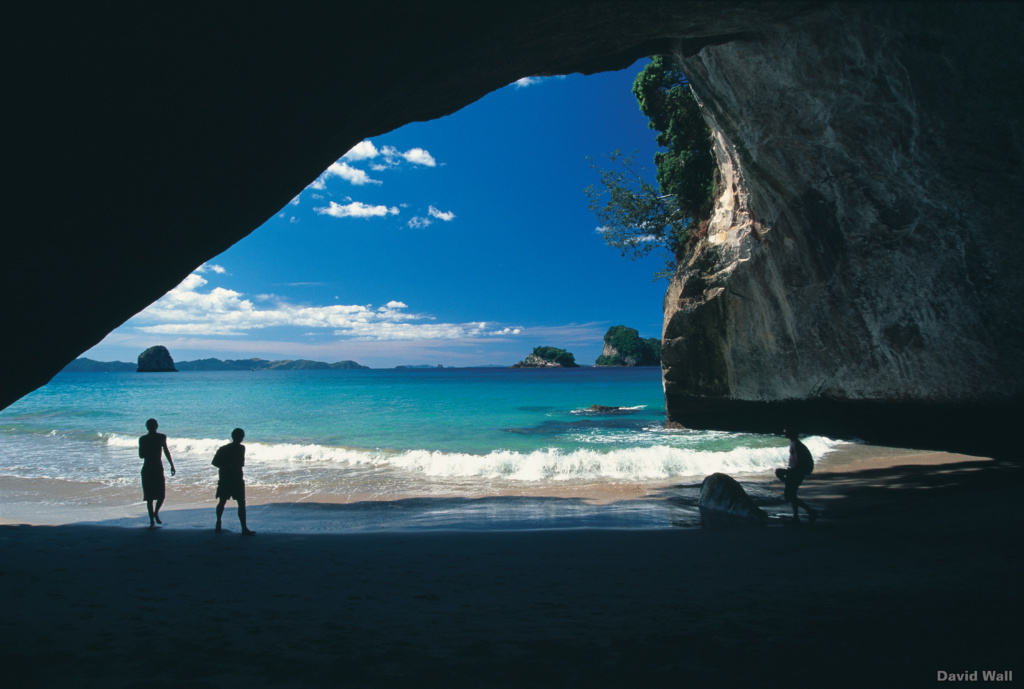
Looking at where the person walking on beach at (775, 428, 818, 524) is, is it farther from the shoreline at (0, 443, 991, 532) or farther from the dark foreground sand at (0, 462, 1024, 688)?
the shoreline at (0, 443, 991, 532)

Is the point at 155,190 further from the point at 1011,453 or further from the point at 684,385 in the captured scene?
the point at 1011,453

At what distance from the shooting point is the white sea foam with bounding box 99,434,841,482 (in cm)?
1352

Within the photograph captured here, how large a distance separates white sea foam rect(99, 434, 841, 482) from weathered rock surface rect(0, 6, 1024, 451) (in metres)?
5.06

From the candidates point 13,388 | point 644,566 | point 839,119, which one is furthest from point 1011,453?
point 13,388

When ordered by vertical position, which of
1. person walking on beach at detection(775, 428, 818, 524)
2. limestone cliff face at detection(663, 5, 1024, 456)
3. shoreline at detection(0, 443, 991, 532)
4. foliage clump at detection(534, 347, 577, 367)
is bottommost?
shoreline at detection(0, 443, 991, 532)

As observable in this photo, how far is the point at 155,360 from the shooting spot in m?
133

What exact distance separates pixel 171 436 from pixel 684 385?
24.6m

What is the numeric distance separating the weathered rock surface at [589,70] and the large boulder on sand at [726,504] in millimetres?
3793

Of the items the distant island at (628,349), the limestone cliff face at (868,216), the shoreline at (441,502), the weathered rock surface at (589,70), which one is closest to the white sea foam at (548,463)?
the shoreline at (441,502)

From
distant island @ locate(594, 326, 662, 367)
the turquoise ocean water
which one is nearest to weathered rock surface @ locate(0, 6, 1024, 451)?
the turquoise ocean water

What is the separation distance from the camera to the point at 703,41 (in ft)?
22.2

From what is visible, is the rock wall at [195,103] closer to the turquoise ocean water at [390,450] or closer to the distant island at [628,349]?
the turquoise ocean water at [390,450]

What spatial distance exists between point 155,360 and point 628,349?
135997 millimetres

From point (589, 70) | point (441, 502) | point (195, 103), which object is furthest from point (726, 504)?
point (195, 103)
